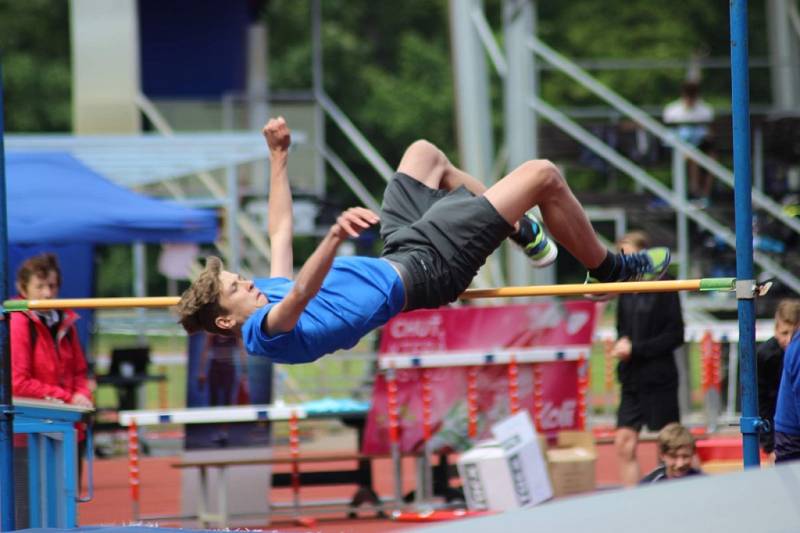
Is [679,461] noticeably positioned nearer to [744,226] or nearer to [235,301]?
[744,226]

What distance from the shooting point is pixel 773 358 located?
24.5ft

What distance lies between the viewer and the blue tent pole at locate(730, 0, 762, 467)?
217 inches

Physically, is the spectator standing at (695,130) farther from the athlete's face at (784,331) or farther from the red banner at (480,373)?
the athlete's face at (784,331)

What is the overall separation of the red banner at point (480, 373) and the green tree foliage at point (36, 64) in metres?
30.1

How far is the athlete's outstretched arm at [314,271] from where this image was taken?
4973 millimetres

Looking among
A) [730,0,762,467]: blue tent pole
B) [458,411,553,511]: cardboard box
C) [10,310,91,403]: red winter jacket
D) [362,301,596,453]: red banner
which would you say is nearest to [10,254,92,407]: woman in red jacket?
[10,310,91,403]: red winter jacket

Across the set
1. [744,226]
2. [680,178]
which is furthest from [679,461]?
[680,178]

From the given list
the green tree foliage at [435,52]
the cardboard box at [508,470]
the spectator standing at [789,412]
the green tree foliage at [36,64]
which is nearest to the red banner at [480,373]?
the cardboard box at [508,470]

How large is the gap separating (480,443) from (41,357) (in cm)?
282

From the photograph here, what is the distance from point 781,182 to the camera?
14594 mm

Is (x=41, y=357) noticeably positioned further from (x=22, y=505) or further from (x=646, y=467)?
(x=646, y=467)

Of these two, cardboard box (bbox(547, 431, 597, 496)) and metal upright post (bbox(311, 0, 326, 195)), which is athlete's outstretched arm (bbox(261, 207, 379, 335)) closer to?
cardboard box (bbox(547, 431, 597, 496))

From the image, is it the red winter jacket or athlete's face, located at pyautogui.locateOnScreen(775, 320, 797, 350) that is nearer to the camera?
athlete's face, located at pyautogui.locateOnScreen(775, 320, 797, 350)

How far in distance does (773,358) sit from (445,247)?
8.38 feet
